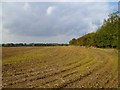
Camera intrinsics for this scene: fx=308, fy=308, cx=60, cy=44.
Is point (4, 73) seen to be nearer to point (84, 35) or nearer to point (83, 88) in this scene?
point (83, 88)

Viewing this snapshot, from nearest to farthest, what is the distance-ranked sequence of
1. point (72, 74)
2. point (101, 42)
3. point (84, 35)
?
point (72, 74) < point (101, 42) < point (84, 35)

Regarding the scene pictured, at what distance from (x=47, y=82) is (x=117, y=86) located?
12.0 feet

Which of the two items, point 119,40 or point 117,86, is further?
point 119,40

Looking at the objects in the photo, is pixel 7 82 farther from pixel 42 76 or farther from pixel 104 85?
pixel 104 85

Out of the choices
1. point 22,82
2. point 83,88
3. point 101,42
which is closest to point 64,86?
point 83,88

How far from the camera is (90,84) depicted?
15.9 meters

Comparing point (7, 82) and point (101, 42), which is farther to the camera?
point (101, 42)

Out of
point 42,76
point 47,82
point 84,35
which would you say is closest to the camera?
point 47,82

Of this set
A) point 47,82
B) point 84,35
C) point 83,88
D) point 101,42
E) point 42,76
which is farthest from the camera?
point 84,35

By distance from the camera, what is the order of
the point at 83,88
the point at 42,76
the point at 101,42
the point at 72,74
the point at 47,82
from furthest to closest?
the point at 101,42 < the point at 72,74 < the point at 42,76 < the point at 47,82 < the point at 83,88

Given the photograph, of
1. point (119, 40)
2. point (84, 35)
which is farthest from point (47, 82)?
point (84, 35)

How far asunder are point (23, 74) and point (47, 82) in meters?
2.87

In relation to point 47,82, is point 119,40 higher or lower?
higher

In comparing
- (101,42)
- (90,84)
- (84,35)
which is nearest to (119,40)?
(90,84)
